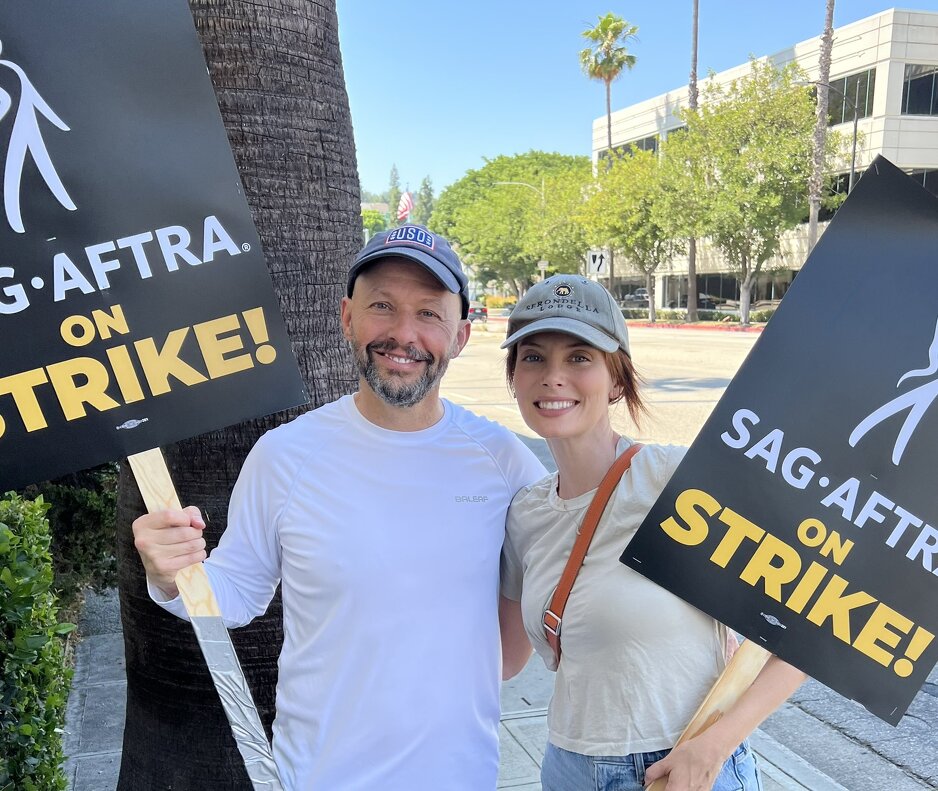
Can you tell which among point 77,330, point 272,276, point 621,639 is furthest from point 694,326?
point 77,330

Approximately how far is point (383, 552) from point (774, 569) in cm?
90

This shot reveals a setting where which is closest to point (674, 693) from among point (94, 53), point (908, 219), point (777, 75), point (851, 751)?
point (908, 219)

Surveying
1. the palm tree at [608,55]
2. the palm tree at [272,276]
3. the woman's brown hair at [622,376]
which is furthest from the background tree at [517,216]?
the woman's brown hair at [622,376]

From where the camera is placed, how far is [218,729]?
2.97 meters

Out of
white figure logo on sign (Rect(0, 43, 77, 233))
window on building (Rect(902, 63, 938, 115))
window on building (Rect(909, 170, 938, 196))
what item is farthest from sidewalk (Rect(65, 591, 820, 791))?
window on building (Rect(909, 170, 938, 196))

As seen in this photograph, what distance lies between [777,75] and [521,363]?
123 feet

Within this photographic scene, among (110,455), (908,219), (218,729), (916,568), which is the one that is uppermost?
(908,219)

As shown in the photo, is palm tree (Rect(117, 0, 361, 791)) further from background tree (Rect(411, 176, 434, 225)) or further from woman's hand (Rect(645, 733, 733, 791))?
background tree (Rect(411, 176, 434, 225))

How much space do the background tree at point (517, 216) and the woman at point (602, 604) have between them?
47794mm

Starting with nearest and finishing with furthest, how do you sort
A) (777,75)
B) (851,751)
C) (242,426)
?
(242,426), (851,751), (777,75)

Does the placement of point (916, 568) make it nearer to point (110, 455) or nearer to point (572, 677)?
point (572, 677)

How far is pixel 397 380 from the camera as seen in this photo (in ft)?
6.70

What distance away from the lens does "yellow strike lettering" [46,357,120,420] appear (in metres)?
1.88

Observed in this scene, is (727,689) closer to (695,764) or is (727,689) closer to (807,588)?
(695,764)
